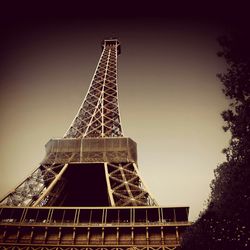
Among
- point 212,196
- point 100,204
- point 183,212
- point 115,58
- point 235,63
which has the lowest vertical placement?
point 100,204

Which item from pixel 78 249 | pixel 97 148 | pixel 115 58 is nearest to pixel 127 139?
pixel 97 148

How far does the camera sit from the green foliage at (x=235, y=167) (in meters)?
8.87

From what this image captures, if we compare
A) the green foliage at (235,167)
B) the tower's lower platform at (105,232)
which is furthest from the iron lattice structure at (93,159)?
the green foliage at (235,167)

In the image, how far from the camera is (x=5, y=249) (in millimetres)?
17391

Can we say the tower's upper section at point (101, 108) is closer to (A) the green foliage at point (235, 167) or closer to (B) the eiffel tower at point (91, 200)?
(B) the eiffel tower at point (91, 200)

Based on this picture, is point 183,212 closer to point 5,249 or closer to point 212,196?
point 212,196

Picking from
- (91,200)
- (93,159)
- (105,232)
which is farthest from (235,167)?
(91,200)

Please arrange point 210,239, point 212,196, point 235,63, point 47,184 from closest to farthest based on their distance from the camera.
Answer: point 235,63 → point 210,239 → point 212,196 → point 47,184

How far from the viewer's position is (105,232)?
18.1 m

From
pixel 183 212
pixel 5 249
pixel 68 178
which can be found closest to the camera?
pixel 5 249

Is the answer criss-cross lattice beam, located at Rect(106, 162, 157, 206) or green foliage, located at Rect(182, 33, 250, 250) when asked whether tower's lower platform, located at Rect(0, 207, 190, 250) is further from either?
green foliage, located at Rect(182, 33, 250, 250)

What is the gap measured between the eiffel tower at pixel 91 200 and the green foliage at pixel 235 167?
18.7 feet

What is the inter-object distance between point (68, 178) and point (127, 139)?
699cm

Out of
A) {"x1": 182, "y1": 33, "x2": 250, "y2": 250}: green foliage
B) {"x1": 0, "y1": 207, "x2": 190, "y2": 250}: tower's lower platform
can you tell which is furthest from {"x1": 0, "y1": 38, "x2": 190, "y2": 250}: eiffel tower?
{"x1": 182, "y1": 33, "x2": 250, "y2": 250}: green foliage
